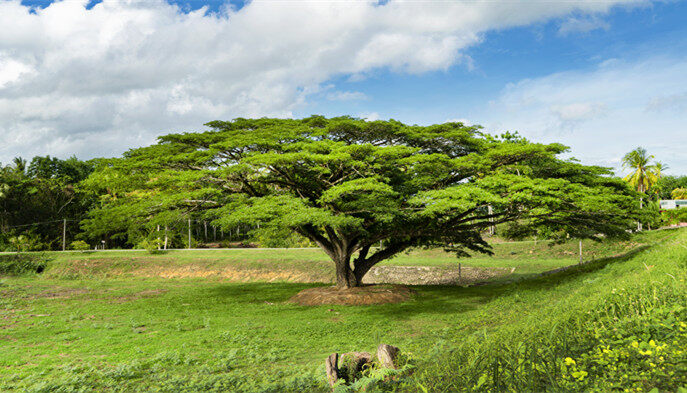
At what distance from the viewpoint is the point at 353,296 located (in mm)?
17500

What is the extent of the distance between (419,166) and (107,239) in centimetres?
4621

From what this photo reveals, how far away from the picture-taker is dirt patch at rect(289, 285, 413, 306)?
1722 cm

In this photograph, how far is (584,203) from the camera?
14.6 meters

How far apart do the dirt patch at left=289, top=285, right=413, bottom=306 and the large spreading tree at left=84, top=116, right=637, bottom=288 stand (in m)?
1.46

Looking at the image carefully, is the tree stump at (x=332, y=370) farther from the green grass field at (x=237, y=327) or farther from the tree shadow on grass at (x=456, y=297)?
the tree shadow on grass at (x=456, y=297)

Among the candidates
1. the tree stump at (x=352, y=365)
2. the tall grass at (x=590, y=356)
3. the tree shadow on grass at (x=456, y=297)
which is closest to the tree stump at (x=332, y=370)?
the tree stump at (x=352, y=365)

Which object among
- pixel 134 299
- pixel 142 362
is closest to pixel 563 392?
pixel 142 362

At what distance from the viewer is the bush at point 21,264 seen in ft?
102

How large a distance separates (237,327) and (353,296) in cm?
621

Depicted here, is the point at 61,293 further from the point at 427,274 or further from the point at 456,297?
the point at 427,274

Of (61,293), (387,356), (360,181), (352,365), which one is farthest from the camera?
(61,293)

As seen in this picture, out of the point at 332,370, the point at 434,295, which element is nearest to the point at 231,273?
the point at 434,295

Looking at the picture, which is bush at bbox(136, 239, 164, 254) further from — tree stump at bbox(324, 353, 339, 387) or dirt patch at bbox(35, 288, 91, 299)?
tree stump at bbox(324, 353, 339, 387)

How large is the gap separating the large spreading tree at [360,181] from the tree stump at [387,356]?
7762mm
